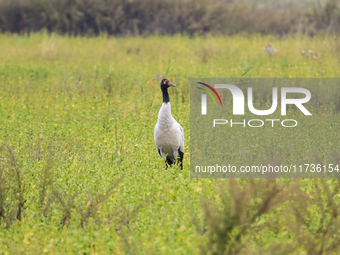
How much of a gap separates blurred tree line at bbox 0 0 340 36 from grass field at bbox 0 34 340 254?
6652 mm

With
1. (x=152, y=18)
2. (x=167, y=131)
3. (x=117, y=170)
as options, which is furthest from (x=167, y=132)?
(x=152, y=18)

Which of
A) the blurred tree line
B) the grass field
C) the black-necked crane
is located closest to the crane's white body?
the black-necked crane

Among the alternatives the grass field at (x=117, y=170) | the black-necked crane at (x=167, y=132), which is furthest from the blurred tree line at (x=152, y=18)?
the black-necked crane at (x=167, y=132)

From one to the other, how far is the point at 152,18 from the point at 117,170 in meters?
17.3

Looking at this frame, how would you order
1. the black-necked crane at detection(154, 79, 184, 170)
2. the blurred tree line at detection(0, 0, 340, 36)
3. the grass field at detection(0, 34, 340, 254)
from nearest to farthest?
the grass field at detection(0, 34, 340, 254) → the black-necked crane at detection(154, 79, 184, 170) → the blurred tree line at detection(0, 0, 340, 36)

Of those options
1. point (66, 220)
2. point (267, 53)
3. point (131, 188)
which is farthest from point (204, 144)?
point (267, 53)

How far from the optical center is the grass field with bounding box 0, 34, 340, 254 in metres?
3.91

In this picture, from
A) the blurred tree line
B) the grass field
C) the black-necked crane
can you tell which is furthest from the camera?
the blurred tree line

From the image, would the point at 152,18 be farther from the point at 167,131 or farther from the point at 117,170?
the point at 117,170

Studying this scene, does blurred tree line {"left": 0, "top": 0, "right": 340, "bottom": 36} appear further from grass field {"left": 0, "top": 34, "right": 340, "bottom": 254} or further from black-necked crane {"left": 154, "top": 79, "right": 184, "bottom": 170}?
black-necked crane {"left": 154, "top": 79, "right": 184, "bottom": 170}

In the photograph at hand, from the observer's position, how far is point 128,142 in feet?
23.0

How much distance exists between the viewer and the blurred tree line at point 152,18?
21469 mm

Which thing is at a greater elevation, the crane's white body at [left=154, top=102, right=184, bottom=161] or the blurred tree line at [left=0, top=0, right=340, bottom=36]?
the blurred tree line at [left=0, top=0, right=340, bottom=36]

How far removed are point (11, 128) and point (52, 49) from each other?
28.6 ft
